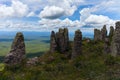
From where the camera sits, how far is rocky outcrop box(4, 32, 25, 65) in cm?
10988

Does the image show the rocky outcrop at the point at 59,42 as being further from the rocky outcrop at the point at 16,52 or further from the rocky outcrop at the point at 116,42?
the rocky outcrop at the point at 116,42

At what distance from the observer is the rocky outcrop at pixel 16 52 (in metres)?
110

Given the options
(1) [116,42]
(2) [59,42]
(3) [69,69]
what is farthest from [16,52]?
(1) [116,42]

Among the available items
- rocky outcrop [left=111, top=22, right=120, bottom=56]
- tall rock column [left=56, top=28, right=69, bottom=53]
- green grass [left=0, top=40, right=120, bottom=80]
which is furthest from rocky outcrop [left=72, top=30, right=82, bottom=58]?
rocky outcrop [left=111, top=22, right=120, bottom=56]

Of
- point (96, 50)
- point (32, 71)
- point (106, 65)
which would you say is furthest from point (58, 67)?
point (96, 50)

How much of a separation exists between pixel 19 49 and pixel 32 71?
43.5 ft

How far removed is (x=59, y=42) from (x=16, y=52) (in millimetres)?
26973

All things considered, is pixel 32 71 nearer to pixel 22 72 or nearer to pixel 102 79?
pixel 22 72

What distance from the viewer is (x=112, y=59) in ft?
374

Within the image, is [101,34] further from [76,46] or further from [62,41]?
[76,46]

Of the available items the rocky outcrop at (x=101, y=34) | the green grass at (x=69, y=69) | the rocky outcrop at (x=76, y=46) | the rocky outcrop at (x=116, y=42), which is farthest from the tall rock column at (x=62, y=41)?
the rocky outcrop at (x=101, y=34)

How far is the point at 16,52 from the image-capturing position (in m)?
111

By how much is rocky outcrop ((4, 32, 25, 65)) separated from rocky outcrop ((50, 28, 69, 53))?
810 inches

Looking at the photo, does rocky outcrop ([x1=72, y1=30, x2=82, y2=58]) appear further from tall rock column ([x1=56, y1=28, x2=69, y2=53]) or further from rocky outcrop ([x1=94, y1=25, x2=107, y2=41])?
rocky outcrop ([x1=94, y1=25, x2=107, y2=41])
